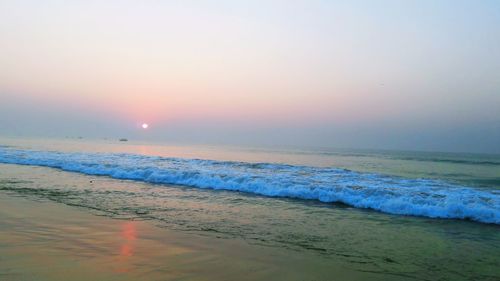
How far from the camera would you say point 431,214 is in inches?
505

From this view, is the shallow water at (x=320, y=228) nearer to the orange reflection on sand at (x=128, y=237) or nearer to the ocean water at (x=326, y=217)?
the ocean water at (x=326, y=217)

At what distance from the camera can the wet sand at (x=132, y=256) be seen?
18.4 feet

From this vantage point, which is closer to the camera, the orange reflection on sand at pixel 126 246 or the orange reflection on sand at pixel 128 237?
the orange reflection on sand at pixel 126 246

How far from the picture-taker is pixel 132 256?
257 inches

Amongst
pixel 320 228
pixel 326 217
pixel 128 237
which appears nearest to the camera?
pixel 128 237

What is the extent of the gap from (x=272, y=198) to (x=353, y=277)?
977 cm

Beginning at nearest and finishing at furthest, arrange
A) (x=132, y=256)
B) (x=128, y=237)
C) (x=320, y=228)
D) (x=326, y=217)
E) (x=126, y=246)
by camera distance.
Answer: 1. (x=132, y=256)
2. (x=126, y=246)
3. (x=128, y=237)
4. (x=320, y=228)
5. (x=326, y=217)

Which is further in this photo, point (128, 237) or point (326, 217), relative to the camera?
point (326, 217)

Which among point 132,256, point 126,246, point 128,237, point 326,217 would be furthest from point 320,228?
point 132,256

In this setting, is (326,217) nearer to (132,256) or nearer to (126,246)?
(126,246)

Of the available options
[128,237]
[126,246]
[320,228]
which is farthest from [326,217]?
[126,246]

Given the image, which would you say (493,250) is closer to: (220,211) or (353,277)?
(353,277)

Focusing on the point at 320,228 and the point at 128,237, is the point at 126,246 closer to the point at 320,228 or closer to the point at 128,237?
the point at 128,237

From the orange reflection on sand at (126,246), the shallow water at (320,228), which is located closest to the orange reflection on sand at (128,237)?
the orange reflection on sand at (126,246)
